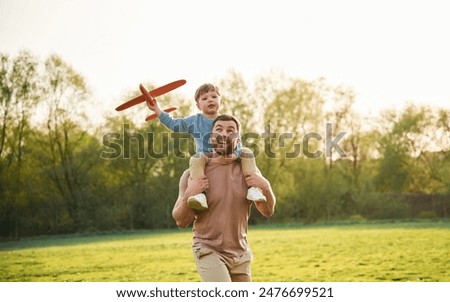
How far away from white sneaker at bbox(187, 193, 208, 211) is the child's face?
3.95 ft

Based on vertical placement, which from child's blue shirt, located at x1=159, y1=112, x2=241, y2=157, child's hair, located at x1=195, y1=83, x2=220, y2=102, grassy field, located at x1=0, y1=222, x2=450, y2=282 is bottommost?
grassy field, located at x1=0, y1=222, x2=450, y2=282

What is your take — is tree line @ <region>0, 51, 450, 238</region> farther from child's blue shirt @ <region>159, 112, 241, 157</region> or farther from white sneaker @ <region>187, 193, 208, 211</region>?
white sneaker @ <region>187, 193, 208, 211</region>

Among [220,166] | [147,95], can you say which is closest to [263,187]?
[220,166]

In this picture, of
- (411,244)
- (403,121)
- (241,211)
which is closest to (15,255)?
(411,244)

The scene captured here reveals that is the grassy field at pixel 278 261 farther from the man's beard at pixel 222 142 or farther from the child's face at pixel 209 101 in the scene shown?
the man's beard at pixel 222 142

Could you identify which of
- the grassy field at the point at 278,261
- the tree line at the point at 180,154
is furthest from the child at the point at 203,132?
the tree line at the point at 180,154

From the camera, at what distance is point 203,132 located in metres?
4.36

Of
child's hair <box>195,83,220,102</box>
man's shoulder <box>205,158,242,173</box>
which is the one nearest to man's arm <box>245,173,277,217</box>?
man's shoulder <box>205,158,242,173</box>

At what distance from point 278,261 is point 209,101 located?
7.58 metres

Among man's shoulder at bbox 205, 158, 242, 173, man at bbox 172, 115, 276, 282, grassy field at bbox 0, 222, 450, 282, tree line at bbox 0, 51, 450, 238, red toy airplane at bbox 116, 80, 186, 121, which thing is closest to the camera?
man at bbox 172, 115, 276, 282

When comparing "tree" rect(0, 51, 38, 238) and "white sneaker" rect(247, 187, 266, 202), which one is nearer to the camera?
"white sneaker" rect(247, 187, 266, 202)

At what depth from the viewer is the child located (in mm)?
2982

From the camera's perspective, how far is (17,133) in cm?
2003

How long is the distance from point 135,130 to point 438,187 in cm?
1146
